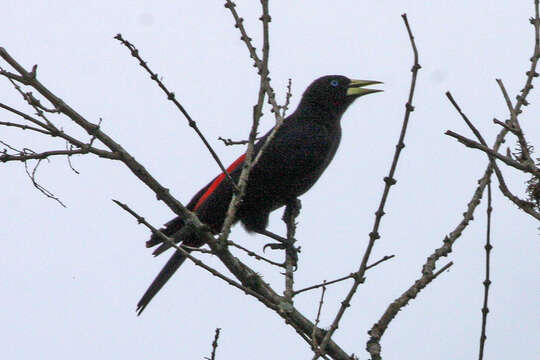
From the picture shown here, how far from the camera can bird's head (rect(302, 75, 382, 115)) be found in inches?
215

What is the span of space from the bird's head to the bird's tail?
1.49 meters

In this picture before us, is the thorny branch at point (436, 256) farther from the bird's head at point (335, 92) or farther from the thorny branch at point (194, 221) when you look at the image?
the bird's head at point (335, 92)

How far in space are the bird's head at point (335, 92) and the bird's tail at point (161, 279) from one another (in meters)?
1.49

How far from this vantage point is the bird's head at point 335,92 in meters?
5.45

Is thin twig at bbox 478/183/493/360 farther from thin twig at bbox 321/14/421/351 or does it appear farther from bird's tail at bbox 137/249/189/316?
bird's tail at bbox 137/249/189/316

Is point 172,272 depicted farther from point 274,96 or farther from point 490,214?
point 490,214

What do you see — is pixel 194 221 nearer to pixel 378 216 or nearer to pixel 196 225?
pixel 196 225

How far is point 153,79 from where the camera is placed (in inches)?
109

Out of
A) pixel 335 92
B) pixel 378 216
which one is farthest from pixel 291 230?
pixel 378 216

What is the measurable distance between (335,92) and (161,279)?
6.19 ft

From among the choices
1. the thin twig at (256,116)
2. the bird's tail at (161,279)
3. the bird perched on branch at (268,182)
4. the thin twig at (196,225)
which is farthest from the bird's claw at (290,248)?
the thin twig at (256,116)

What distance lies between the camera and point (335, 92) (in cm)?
556

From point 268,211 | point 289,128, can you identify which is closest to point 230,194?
point 268,211

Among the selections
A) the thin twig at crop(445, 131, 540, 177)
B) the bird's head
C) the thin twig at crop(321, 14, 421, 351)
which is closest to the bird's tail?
the bird's head
